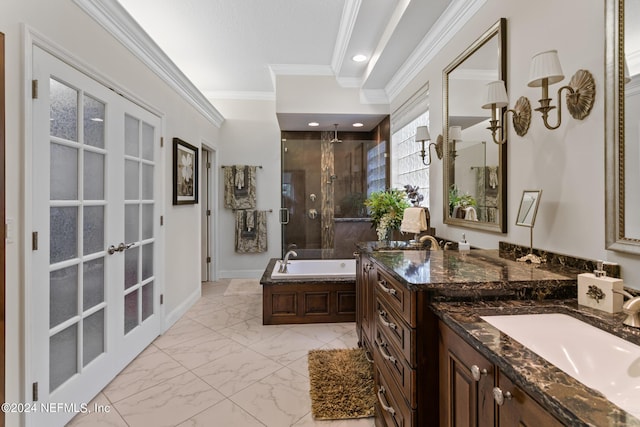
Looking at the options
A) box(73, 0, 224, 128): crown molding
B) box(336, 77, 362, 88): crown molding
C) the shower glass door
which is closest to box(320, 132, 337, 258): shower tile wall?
the shower glass door

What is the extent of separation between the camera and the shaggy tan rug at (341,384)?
5.97 feet

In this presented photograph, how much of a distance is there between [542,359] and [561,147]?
3.70 feet

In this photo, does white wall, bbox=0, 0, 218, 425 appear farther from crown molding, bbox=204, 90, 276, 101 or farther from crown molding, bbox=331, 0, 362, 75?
crown molding, bbox=204, 90, 276, 101

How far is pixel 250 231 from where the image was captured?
4.89 m

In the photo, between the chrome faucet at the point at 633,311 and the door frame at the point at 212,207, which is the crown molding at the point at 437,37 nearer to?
the chrome faucet at the point at 633,311

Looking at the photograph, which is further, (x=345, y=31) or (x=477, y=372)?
(x=345, y=31)

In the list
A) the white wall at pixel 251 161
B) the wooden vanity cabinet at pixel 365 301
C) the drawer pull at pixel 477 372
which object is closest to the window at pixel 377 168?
the white wall at pixel 251 161

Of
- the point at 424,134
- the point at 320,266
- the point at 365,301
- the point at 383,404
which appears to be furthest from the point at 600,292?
the point at 320,266

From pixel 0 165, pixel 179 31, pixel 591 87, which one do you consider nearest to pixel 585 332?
pixel 591 87

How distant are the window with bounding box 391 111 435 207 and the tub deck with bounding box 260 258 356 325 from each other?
1.22 m

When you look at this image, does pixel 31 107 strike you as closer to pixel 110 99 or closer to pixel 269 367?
pixel 110 99

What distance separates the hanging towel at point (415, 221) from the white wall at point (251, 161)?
2.85 m

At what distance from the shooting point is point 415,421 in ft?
3.63

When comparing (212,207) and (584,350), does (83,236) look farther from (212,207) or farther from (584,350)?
(212,207)
